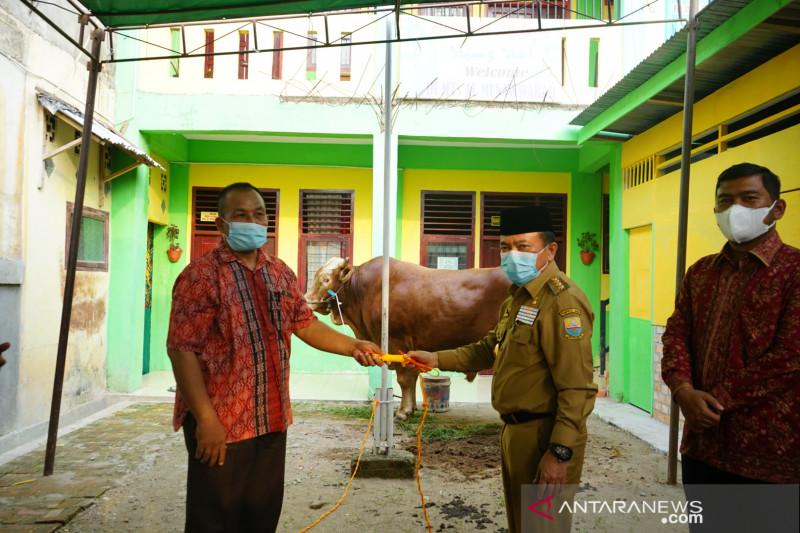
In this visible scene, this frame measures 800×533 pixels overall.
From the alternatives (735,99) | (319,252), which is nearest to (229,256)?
(735,99)

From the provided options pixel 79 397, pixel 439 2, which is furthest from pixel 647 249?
pixel 79 397

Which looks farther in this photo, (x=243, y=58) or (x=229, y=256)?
(x=243, y=58)

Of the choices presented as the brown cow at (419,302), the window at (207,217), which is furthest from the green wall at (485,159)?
the brown cow at (419,302)

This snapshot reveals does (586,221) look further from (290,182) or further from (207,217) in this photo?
(207,217)

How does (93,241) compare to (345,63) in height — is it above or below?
below

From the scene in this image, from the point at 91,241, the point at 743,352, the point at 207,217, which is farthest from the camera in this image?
the point at 207,217

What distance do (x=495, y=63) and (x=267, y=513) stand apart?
7.31 metres

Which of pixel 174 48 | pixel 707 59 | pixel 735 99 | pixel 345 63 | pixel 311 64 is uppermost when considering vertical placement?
pixel 345 63

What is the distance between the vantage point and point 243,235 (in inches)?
103

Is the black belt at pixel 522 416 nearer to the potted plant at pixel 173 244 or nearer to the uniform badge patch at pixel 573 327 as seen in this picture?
the uniform badge patch at pixel 573 327

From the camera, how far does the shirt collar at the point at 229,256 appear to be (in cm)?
259

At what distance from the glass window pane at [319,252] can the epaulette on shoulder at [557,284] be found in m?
7.62

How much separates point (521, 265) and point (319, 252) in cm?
766

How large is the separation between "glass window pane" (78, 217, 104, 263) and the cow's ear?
3.09 metres
